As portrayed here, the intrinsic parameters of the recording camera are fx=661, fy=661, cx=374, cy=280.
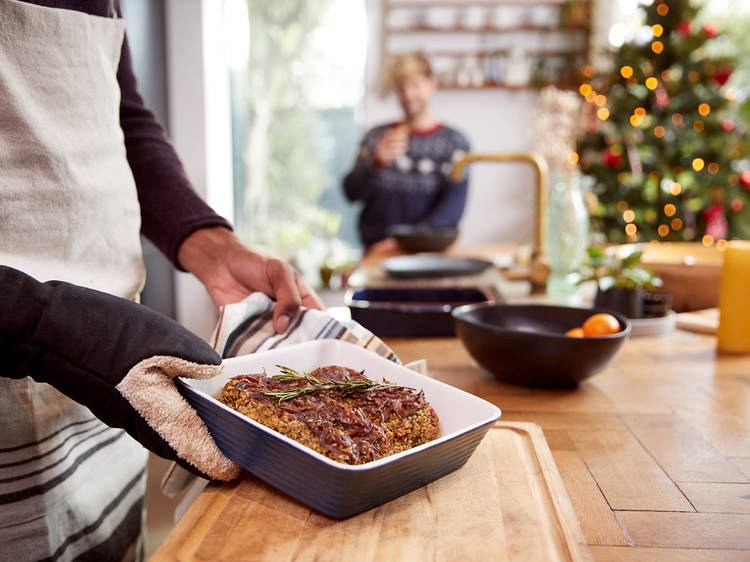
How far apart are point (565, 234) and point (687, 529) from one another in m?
1.21

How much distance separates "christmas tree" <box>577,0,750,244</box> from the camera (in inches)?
163

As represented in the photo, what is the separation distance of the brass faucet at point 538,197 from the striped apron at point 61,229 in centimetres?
96

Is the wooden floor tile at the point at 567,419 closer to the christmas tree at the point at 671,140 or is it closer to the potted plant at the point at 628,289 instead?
the potted plant at the point at 628,289

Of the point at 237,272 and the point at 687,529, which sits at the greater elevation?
the point at 237,272

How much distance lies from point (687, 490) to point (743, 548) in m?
0.11

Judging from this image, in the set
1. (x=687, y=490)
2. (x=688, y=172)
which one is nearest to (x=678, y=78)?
(x=688, y=172)

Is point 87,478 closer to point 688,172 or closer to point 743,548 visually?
point 743,548

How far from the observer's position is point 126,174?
3.12ft

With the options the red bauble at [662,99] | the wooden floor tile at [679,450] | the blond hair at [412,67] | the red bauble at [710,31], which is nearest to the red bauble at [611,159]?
the red bauble at [662,99]

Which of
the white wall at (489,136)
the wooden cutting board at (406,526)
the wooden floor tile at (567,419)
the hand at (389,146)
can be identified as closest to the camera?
the wooden cutting board at (406,526)

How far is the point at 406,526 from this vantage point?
582 mm

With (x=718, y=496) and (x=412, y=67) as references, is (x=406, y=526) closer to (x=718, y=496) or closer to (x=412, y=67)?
(x=718, y=496)

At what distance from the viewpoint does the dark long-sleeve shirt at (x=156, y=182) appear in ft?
3.47

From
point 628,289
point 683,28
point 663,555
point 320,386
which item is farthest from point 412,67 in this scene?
point 663,555
